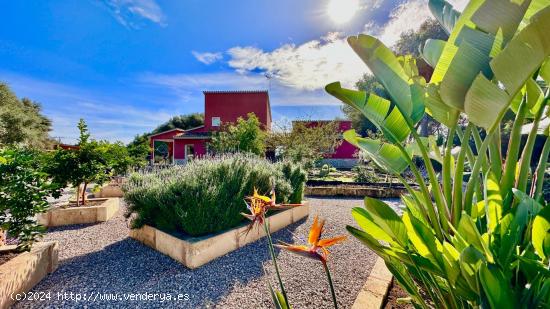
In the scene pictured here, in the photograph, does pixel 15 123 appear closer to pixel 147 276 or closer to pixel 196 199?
pixel 196 199

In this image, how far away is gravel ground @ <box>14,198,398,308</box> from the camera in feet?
7.34

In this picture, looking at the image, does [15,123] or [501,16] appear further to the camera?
[15,123]

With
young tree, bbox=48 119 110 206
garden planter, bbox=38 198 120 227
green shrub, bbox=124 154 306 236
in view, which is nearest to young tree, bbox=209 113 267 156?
young tree, bbox=48 119 110 206

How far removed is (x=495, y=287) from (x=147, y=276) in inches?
123

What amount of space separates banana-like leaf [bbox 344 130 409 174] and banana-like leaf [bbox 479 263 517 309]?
84 centimetres

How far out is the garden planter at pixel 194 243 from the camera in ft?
9.42

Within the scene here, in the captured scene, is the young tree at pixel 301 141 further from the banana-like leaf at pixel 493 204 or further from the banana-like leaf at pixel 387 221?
the banana-like leaf at pixel 387 221

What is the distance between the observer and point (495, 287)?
0.83 meters

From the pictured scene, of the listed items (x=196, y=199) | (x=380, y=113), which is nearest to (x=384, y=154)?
(x=380, y=113)

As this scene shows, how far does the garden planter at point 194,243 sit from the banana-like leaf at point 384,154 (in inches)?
72.4

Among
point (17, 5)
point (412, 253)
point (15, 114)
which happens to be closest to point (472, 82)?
point (412, 253)

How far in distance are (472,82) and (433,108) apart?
277 mm

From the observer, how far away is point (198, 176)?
12.8 ft

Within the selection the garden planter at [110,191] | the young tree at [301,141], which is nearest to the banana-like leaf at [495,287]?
the garden planter at [110,191]
